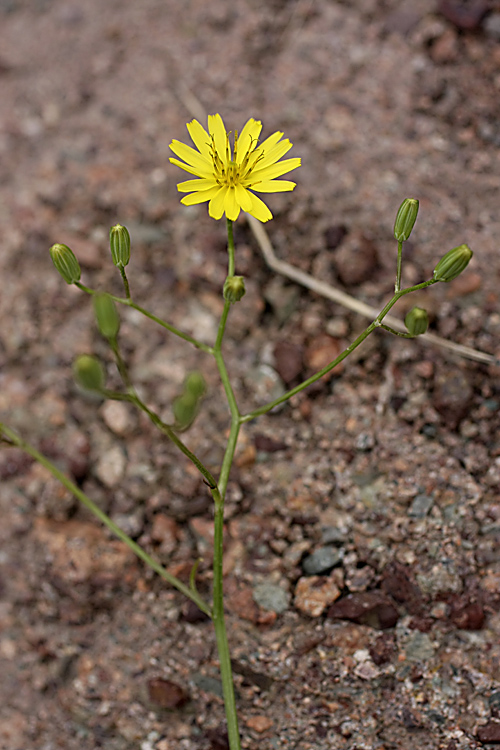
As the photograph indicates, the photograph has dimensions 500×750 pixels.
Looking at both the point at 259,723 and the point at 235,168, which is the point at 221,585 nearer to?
the point at 259,723

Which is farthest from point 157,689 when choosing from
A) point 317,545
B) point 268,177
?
point 268,177

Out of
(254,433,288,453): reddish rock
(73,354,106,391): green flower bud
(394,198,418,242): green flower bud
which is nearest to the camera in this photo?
(73,354,106,391): green flower bud

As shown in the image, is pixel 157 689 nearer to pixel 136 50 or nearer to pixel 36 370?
pixel 36 370

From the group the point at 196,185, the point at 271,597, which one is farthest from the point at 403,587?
the point at 196,185

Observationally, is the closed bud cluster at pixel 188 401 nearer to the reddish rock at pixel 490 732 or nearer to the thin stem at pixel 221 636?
the thin stem at pixel 221 636

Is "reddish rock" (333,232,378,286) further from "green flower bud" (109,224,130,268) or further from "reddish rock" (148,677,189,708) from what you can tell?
"reddish rock" (148,677,189,708)

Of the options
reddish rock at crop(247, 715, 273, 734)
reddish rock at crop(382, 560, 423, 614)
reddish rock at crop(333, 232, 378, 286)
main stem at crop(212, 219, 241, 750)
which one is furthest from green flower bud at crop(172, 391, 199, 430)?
reddish rock at crop(333, 232, 378, 286)
